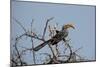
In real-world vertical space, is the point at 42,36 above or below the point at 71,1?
below

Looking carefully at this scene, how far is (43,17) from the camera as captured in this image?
3020mm

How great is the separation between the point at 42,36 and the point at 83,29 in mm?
695

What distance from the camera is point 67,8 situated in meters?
3.16

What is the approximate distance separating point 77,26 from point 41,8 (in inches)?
25.2

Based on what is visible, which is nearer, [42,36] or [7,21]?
[7,21]

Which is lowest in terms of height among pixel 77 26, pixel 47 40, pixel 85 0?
pixel 47 40

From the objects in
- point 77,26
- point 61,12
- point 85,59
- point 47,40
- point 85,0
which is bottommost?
point 85,59

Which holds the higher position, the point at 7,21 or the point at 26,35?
the point at 7,21
